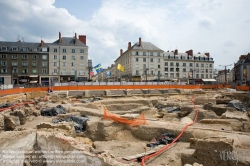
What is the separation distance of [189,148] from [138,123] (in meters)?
3.80

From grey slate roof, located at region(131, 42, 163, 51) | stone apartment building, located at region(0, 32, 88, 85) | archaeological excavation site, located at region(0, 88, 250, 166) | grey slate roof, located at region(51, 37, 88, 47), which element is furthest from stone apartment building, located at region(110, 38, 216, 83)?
archaeological excavation site, located at region(0, 88, 250, 166)

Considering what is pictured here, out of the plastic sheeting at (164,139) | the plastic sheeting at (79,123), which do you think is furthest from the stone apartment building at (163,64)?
the plastic sheeting at (164,139)

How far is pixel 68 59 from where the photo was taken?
2194 inches

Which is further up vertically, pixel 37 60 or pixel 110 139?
pixel 37 60

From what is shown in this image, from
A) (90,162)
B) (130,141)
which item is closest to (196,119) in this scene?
(130,141)

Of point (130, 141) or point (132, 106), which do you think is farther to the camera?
point (132, 106)

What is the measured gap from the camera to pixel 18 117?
1162 cm

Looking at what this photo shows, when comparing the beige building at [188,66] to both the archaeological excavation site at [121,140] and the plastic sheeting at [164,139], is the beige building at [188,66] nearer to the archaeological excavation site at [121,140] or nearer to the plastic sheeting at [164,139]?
the archaeological excavation site at [121,140]

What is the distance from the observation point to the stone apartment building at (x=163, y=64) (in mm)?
62625

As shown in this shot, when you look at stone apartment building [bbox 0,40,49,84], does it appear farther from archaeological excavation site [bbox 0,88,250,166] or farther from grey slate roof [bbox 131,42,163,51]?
archaeological excavation site [bbox 0,88,250,166]

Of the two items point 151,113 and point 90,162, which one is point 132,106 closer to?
point 151,113

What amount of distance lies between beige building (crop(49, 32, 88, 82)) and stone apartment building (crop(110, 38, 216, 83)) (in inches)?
512

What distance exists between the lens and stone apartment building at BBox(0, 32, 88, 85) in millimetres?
53781

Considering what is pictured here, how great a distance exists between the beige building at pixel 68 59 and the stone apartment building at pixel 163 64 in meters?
13.0
